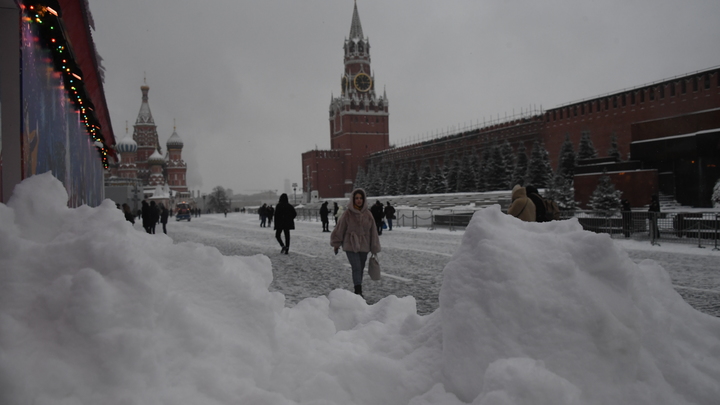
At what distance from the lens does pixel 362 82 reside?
3401 inches

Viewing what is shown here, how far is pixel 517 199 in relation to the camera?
6.51 m

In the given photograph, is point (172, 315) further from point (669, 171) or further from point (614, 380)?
point (669, 171)

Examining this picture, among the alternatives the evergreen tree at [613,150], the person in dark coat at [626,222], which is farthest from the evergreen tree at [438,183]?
the person in dark coat at [626,222]

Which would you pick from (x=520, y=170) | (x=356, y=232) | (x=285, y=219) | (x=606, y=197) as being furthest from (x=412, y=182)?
(x=356, y=232)

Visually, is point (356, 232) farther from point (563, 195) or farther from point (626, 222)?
point (563, 195)

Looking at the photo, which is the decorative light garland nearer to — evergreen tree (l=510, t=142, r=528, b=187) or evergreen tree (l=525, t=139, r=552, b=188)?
evergreen tree (l=525, t=139, r=552, b=188)

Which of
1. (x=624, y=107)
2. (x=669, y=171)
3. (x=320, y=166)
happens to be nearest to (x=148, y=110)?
(x=320, y=166)

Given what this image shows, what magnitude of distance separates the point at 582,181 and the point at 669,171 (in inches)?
148

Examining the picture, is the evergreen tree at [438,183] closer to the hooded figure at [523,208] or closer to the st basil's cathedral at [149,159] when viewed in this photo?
the st basil's cathedral at [149,159]

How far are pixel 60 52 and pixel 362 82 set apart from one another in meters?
84.0

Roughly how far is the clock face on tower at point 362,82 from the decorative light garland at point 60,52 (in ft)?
263

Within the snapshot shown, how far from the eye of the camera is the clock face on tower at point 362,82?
86.0 meters

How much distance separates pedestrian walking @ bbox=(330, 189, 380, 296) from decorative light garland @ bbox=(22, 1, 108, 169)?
3688 mm

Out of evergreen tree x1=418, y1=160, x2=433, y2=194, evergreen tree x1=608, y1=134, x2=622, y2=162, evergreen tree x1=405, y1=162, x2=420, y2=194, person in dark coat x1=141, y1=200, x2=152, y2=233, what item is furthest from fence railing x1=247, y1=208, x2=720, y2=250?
evergreen tree x1=405, y1=162, x2=420, y2=194
